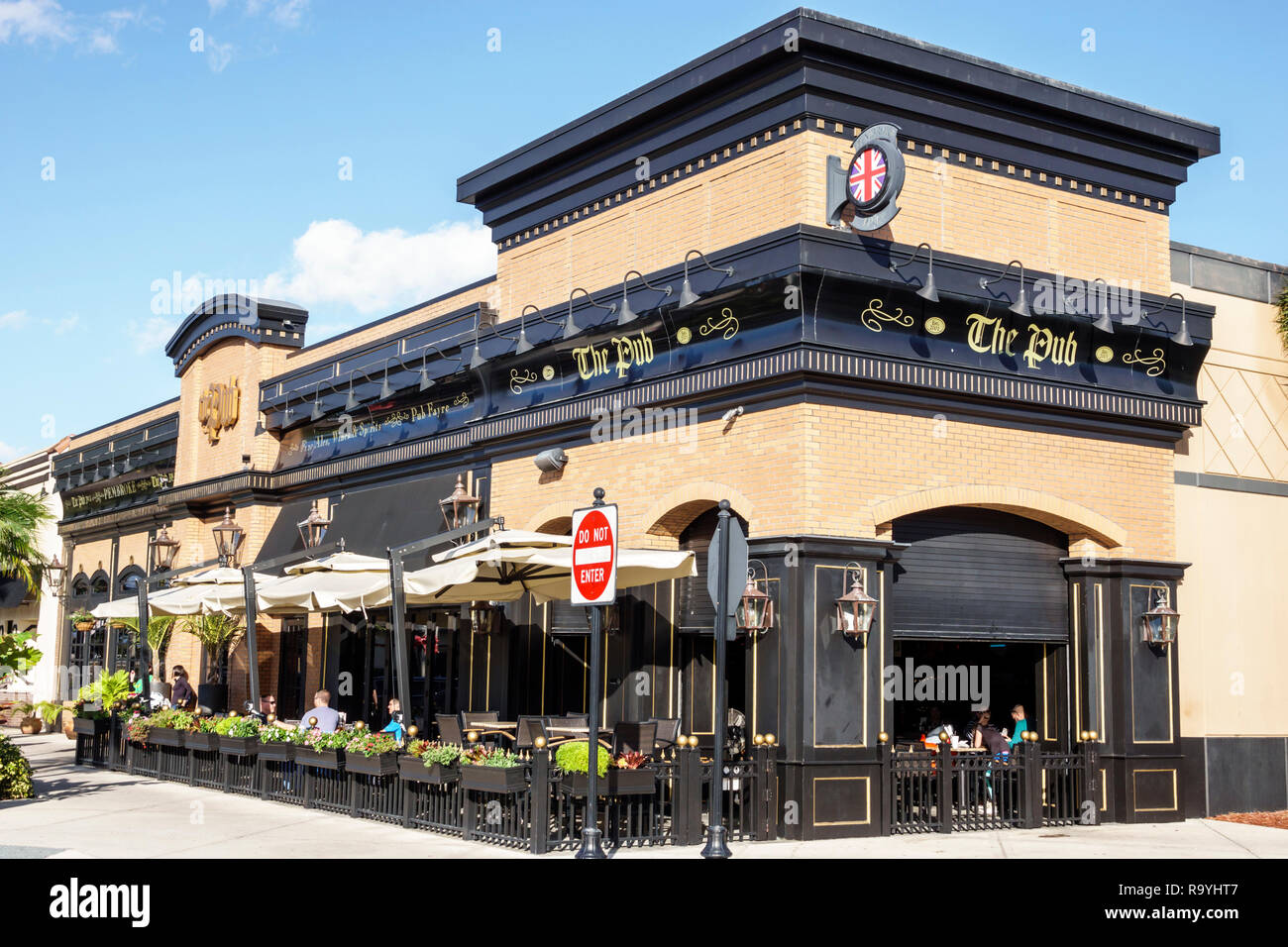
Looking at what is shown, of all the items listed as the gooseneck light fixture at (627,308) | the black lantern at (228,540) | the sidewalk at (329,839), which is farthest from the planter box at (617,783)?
the black lantern at (228,540)

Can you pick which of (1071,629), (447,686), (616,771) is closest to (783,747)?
(616,771)

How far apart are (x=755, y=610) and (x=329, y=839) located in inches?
196

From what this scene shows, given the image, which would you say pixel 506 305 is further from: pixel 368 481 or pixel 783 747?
pixel 783 747

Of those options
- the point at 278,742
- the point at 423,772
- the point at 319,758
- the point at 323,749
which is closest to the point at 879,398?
the point at 423,772

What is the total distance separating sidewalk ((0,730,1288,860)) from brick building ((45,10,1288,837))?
89cm

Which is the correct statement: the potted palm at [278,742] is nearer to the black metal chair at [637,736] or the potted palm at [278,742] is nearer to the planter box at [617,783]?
the black metal chair at [637,736]

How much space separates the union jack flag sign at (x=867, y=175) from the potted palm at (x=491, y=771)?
7.18m

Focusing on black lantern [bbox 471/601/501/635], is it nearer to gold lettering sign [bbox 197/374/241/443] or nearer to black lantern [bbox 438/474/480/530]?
black lantern [bbox 438/474/480/530]

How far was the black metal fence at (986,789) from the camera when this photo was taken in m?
14.3

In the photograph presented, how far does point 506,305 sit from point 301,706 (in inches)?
375

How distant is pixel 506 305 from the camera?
20.0m

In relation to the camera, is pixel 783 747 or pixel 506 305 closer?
pixel 783 747

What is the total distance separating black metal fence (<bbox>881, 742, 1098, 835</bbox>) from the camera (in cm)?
1428
